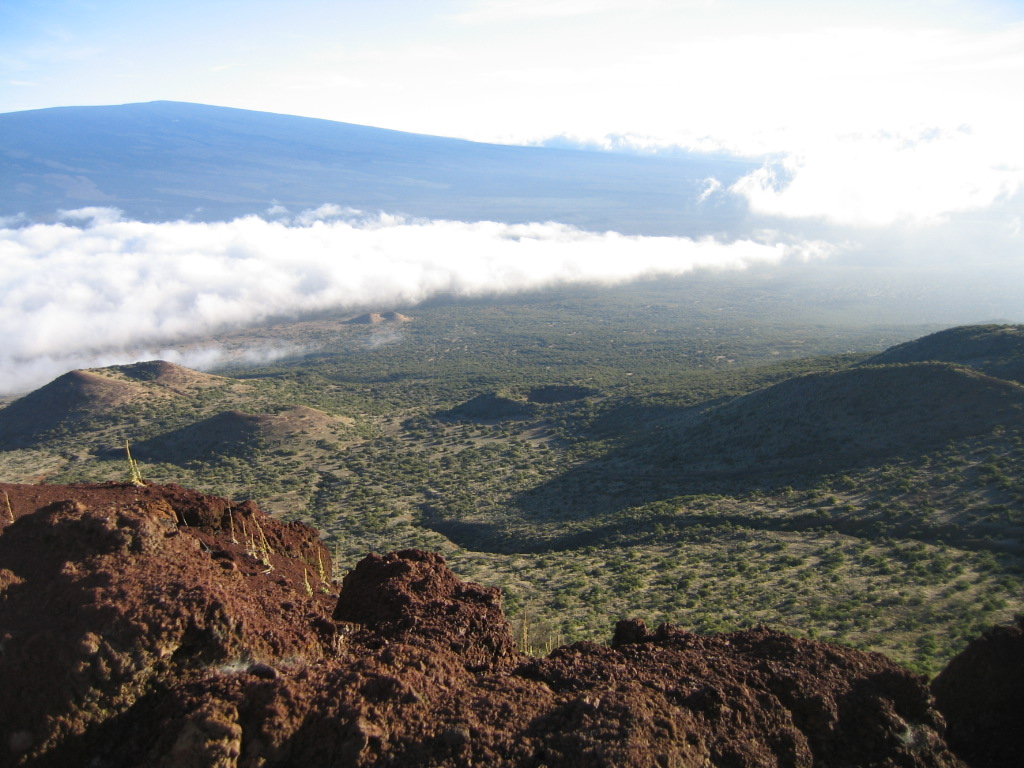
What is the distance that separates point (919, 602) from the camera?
18453mm

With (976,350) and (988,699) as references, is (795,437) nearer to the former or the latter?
(976,350)

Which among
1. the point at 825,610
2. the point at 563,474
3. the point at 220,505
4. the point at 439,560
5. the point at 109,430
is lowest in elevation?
the point at 109,430

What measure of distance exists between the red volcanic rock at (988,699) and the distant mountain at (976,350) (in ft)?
105

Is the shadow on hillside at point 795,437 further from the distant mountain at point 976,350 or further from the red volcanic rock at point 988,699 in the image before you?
the red volcanic rock at point 988,699

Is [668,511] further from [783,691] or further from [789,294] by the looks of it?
[789,294]

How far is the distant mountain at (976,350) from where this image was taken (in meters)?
37.9

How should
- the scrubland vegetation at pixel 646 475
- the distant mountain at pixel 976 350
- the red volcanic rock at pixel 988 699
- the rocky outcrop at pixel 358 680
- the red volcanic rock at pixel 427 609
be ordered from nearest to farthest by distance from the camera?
the rocky outcrop at pixel 358 680 → the red volcanic rock at pixel 427 609 → the red volcanic rock at pixel 988 699 → the scrubland vegetation at pixel 646 475 → the distant mountain at pixel 976 350

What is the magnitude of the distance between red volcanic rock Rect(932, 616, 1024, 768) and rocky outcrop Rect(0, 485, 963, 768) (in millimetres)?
1046

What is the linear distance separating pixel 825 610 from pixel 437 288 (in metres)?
150

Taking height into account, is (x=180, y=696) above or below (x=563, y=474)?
above

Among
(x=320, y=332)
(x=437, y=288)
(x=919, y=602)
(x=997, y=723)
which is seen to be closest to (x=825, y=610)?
(x=919, y=602)

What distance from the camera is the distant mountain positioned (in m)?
37.9

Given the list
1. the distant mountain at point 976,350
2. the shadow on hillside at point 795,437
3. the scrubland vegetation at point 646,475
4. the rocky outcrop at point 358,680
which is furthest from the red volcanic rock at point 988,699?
the distant mountain at point 976,350

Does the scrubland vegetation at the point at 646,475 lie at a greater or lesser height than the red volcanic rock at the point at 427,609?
lesser
